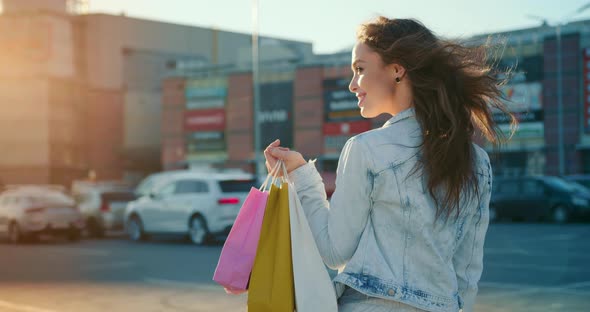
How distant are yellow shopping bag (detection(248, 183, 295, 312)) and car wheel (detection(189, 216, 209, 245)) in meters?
16.0

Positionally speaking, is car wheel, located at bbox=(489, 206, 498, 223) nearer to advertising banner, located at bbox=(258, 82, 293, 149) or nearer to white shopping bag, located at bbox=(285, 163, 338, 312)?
white shopping bag, located at bbox=(285, 163, 338, 312)

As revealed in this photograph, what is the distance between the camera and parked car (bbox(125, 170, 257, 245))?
18172 millimetres

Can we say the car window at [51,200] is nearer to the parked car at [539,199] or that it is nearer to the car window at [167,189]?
the car window at [167,189]

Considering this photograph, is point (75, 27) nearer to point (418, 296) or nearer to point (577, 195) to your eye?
point (577, 195)

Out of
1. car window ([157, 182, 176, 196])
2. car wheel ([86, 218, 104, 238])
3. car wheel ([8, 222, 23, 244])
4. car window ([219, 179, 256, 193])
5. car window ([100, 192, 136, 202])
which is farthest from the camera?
car window ([100, 192, 136, 202])

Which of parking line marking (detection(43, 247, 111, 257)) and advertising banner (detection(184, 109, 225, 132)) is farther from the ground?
advertising banner (detection(184, 109, 225, 132))

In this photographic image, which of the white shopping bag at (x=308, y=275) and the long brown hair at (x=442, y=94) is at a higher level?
the long brown hair at (x=442, y=94)

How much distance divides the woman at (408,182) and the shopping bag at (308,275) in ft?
0.11

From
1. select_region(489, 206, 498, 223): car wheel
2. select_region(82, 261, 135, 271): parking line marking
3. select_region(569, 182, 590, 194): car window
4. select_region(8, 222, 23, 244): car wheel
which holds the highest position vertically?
select_region(569, 182, 590, 194): car window

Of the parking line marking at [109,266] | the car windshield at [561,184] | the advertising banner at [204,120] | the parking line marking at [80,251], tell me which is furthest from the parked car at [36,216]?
the advertising banner at [204,120]

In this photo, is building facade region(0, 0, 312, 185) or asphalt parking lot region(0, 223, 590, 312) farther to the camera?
building facade region(0, 0, 312, 185)

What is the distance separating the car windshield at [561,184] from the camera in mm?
25763

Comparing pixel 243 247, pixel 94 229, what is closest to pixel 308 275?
pixel 243 247

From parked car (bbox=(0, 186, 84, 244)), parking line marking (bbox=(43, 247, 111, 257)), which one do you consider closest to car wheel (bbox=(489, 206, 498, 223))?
parked car (bbox=(0, 186, 84, 244))
